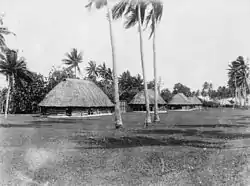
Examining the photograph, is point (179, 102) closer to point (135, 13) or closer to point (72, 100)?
point (72, 100)

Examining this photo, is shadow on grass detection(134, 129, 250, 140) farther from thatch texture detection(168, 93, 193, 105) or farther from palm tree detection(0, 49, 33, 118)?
thatch texture detection(168, 93, 193, 105)

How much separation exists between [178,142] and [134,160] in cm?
369

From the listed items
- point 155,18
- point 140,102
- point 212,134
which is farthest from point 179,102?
point 212,134

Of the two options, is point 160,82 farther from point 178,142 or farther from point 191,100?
point 178,142

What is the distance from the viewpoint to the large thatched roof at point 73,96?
36.7 meters

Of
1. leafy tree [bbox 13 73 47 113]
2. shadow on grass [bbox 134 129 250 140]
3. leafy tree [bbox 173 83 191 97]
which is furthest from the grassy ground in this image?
leafy tree [bbox 173 83 191 97]

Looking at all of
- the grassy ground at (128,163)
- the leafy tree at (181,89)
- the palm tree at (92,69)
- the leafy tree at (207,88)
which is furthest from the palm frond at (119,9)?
the leafy tree at (207,88)

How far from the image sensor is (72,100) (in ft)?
122

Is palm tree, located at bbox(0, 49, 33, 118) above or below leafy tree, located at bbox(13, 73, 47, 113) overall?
above

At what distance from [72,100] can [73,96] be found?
82cm

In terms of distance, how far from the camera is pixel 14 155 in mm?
8383

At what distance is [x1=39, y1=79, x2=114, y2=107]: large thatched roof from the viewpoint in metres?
36.7

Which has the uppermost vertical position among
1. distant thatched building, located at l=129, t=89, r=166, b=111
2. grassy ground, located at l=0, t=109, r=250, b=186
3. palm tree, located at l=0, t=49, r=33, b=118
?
palm tree, located at l=0, t=49, r=33, b=118

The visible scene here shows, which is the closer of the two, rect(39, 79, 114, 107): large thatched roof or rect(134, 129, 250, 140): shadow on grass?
rect(134, 129, 250, 140): shadow on grass
